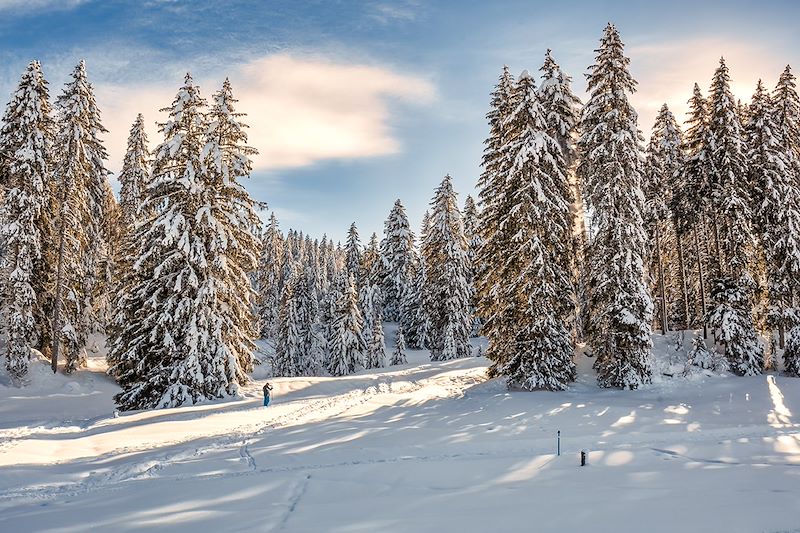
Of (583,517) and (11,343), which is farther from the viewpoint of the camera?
(11,343)

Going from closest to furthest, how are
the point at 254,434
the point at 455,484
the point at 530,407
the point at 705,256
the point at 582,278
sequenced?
the point at 455,484 → the point at 254,434 → the point at 530,407 → the point at 582,278 → the point at 705,256

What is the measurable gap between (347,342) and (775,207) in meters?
36.1

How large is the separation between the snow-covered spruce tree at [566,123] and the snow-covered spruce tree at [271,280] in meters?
46.9

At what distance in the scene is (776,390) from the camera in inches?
923

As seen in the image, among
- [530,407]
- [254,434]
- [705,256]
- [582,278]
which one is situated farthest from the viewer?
[705,256]

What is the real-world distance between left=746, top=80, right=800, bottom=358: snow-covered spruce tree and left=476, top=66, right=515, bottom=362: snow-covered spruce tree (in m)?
14.7

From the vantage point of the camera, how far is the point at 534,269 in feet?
83.8

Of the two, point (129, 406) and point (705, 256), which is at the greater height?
point (705, 256)

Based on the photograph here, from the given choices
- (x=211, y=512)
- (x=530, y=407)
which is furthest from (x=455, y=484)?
(x=530, y=407)

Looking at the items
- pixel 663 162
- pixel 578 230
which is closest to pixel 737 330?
pixel 578 230

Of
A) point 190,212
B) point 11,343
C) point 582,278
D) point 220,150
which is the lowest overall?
point 11,343

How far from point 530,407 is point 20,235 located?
28.6 meters

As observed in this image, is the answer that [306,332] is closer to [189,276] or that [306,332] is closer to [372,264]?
[372,264]

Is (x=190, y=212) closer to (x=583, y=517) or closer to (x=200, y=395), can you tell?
(x=200, y=395)
